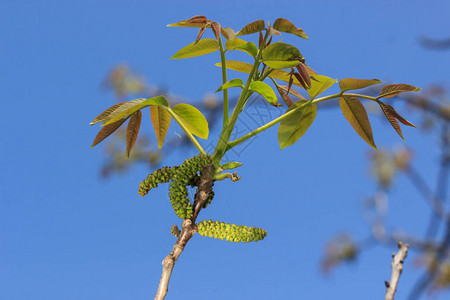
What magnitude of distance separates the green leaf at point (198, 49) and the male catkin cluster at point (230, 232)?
0.41 metres

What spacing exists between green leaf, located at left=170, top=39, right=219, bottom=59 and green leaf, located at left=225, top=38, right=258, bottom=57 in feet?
0.10

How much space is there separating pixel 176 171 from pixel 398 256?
1.91 feet

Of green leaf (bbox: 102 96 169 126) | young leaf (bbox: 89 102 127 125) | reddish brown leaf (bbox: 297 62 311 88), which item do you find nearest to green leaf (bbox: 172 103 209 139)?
green leaf (bbox: 102 96 169 126)

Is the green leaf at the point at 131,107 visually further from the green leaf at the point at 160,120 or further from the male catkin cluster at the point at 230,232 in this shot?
the male catkin cluster at the point at 230,232

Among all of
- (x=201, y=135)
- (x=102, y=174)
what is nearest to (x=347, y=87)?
(x=201, y=135)

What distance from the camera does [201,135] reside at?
41.4 inches

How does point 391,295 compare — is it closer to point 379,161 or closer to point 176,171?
point 176,171

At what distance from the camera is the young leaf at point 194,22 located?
914 mm

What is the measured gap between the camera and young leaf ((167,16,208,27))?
0.91m

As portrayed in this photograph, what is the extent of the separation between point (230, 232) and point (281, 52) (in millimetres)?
428

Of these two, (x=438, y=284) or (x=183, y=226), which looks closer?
(x=183, y=226)

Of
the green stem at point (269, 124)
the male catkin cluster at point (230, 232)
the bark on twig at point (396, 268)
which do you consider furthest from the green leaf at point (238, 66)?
the bark on twig at point (396, 268)

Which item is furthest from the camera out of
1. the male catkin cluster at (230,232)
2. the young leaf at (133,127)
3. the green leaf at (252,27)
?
the young leaf at (133,127)

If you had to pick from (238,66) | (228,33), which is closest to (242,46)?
(228,33)
